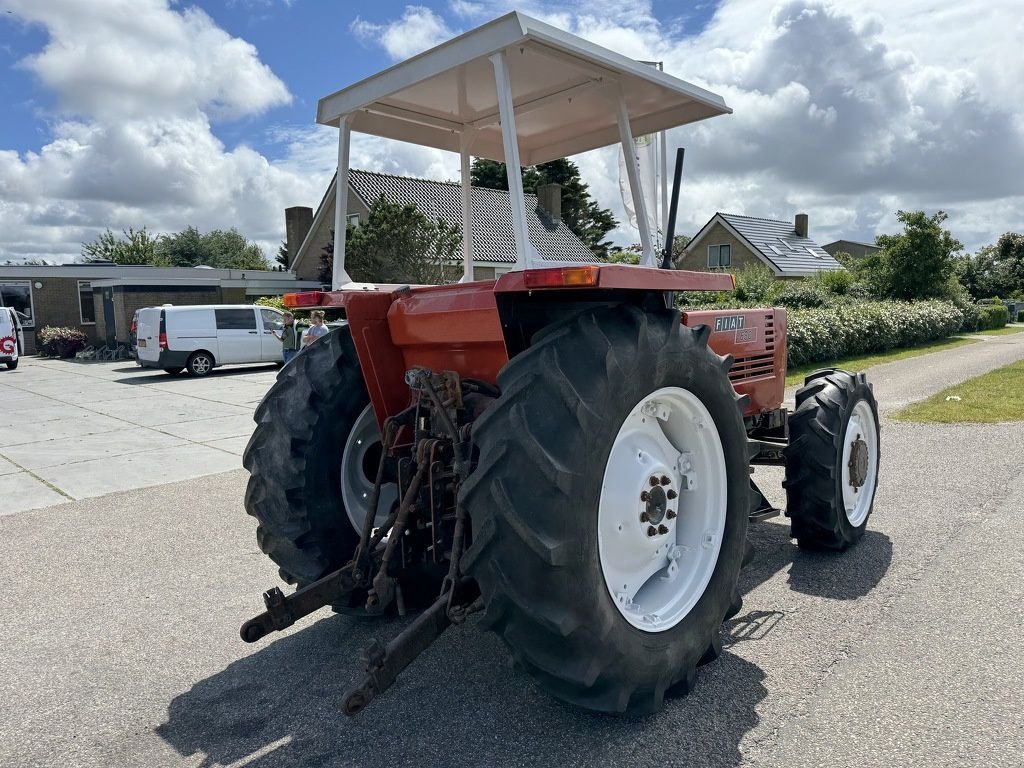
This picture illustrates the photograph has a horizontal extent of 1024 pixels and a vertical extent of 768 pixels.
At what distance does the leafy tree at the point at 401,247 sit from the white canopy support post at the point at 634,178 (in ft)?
51.3

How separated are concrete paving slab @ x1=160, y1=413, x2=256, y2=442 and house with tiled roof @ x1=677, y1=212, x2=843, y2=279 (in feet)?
108

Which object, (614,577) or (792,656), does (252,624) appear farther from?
(792,656)

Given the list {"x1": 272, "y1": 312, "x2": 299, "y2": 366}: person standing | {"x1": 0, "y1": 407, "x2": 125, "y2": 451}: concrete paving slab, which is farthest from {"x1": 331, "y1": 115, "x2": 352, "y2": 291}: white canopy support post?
{"x1": 272, "y1": 312, "x2": 299, "y2": 366}: person standing

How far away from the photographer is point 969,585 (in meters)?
4.07

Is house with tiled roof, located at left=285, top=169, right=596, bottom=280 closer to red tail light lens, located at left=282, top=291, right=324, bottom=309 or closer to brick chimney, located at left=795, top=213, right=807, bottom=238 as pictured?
red tail light lens, located at left=282, top=291, right=324, bottom=309

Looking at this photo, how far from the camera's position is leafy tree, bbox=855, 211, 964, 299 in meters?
26.0

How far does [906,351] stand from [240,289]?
75.1 ft

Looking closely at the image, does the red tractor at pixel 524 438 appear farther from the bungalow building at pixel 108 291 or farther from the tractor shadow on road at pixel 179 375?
the bungalow building at pixel 108 291

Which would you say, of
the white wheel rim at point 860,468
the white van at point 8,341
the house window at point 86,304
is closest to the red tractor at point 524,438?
the white wheel rim at point 860,468

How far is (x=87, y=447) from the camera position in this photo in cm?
923

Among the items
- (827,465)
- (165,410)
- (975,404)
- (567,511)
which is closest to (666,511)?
(567,511)

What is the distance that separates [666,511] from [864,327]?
58.4 ft

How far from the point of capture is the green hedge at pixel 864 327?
1625 cm

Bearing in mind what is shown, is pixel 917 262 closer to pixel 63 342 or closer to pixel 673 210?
pixel 673 210
